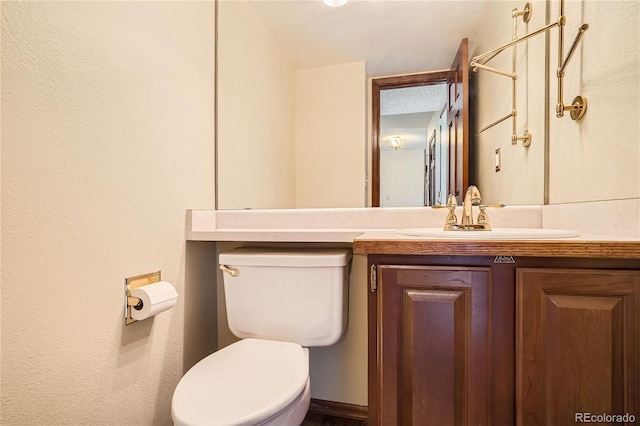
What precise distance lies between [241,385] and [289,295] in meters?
0.35

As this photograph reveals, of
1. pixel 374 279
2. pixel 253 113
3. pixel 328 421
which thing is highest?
pixel 253 113

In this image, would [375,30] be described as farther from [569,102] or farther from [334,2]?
[569,102]

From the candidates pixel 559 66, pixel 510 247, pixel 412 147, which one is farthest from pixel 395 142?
pixel 510 247

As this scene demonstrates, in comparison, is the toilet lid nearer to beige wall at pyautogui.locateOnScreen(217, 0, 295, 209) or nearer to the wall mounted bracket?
beige wall at pyautogui.locateOnScreen(217, 0, 295, 209)

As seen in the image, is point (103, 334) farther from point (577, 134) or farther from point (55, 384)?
point (577, 134)

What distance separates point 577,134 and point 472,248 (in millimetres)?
657

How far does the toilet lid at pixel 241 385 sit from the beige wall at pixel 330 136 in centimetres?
73

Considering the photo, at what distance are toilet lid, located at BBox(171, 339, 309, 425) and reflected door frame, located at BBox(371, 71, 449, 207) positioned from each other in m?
0.78

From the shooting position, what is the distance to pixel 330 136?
4.90 ft

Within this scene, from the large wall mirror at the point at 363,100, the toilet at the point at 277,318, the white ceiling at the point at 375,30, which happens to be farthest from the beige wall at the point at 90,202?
the white ceiling at the point at 375,30

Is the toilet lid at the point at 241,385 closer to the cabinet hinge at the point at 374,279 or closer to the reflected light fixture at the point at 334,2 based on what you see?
the cabinet hinge at the point at 374,279

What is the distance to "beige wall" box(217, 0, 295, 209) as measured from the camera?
4.85ft

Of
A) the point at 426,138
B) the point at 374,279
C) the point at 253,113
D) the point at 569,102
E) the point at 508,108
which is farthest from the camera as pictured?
the point at 253,113

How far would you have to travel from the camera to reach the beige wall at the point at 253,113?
148 centimetres
